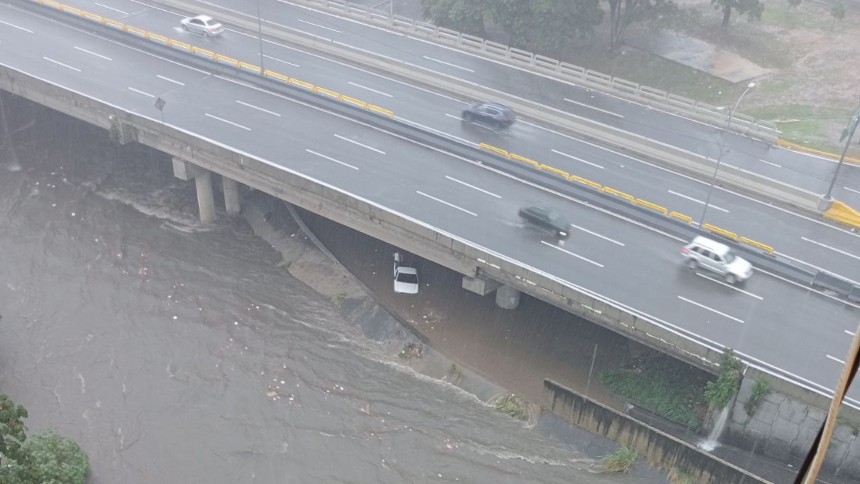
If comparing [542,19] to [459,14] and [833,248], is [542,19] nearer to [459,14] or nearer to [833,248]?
[459,14]

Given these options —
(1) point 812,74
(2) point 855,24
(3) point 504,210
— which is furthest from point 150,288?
(2) point 855,24

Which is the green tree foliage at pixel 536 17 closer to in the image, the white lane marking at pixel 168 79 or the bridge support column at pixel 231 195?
the white lane marking at pixel 168 79

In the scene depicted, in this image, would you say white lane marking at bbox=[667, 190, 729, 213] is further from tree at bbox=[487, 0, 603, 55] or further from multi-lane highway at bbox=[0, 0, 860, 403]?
tree at bbox=[487, 0, 603, 55]

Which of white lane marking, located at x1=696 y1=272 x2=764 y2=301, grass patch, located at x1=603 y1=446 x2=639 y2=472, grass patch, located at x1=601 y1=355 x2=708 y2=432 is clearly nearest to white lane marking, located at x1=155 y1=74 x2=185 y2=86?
grass patch, located at x1=601 y1=355 x2=708 y2=432

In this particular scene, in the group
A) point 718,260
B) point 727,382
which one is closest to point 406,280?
point 718,260

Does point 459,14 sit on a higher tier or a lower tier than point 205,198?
higher

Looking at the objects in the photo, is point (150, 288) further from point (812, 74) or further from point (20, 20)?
point (812, 74)
